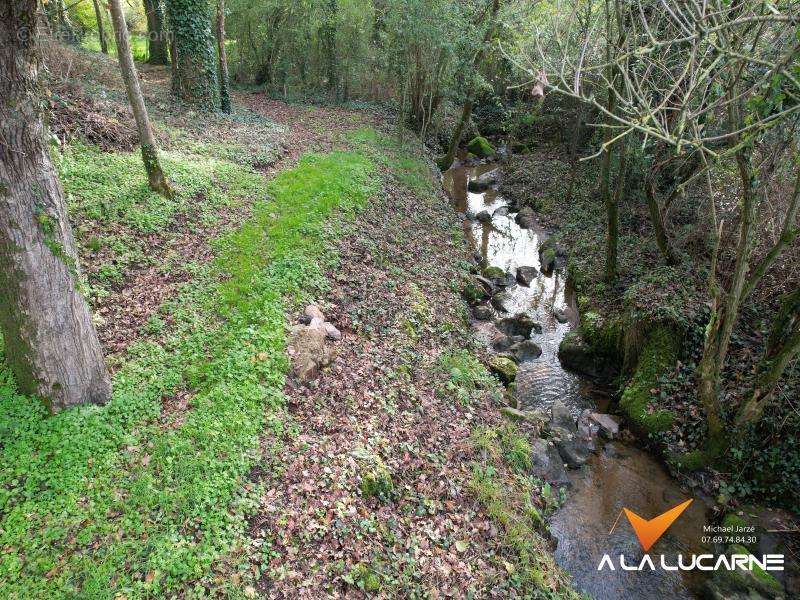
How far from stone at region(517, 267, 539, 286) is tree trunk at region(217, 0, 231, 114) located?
13.2 meters

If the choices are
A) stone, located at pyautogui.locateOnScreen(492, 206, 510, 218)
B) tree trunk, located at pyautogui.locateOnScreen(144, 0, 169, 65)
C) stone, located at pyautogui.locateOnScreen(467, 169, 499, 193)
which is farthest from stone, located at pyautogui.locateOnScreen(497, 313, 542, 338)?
tree trunk, located at pyautogui.locateOnScreen(144, 0, 169, 65)

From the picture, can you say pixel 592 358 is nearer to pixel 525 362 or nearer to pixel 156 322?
pixel 525 362

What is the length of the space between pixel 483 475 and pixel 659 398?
4593 mm

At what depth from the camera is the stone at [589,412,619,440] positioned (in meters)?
9.91

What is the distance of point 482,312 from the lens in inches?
539

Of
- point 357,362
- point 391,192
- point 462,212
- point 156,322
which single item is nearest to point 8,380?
point 156,322

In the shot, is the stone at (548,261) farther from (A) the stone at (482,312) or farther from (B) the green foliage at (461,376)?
(B) the green foliage at (461,376)

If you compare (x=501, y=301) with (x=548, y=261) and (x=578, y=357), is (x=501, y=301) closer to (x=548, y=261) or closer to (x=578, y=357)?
(x=578, y=357)

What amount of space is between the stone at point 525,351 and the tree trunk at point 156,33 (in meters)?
25.7

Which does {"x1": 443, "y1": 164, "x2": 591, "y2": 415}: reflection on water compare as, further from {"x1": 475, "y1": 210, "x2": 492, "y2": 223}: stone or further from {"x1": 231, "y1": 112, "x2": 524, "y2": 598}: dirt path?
{"x1": 231, "y1": 112, "x2": 524, "y2": 598}: dirt path

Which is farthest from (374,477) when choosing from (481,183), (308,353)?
(481,183)

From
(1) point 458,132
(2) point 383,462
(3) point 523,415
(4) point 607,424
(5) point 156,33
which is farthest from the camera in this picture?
(5) point 156,33

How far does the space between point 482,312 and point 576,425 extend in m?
4.50

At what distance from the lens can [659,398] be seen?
32.1 feet
